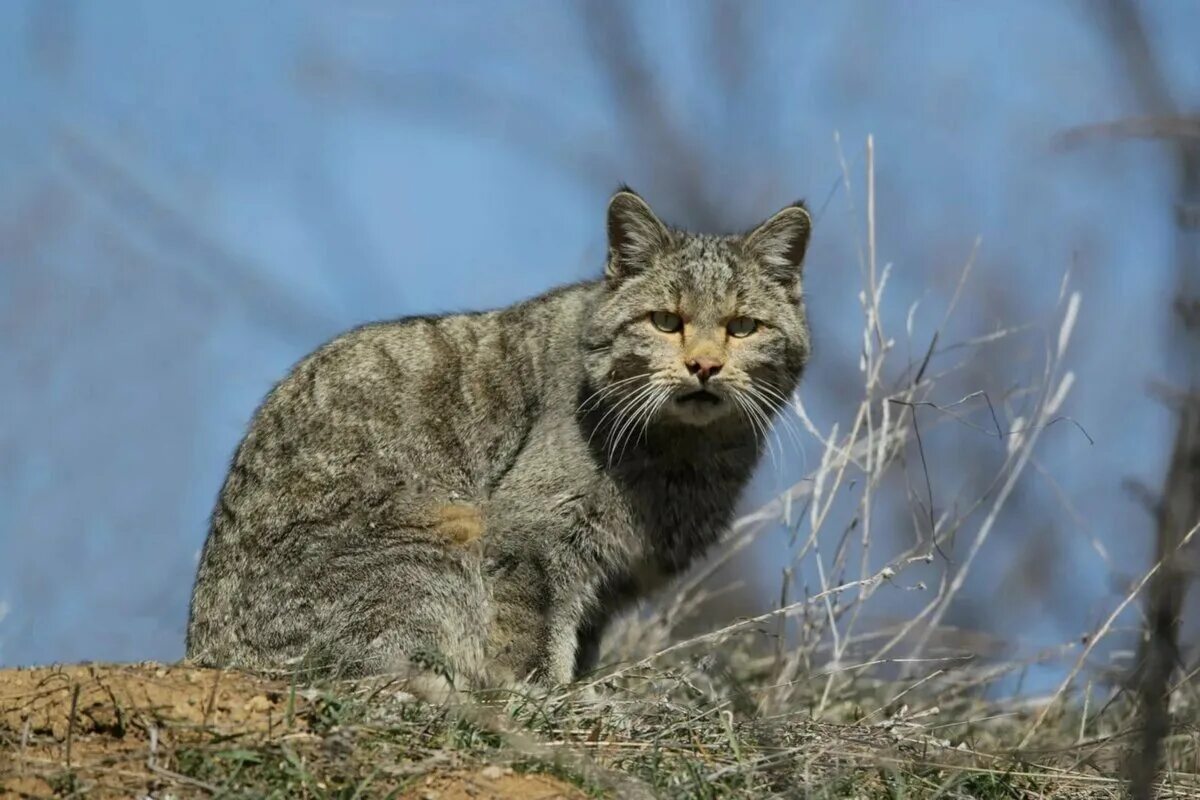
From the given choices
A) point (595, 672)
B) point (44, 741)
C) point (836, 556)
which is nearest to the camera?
point (44, 741)

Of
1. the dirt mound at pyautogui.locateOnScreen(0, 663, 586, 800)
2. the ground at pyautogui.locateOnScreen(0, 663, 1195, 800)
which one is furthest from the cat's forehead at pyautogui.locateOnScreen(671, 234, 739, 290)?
the dirt mound at pyautogui.locateOnScreen(0, 663, 586, 800)

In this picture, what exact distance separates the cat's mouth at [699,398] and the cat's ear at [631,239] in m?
0.69

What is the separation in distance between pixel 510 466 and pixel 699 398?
31.5 inches

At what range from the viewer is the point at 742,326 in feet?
19.5

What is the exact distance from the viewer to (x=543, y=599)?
18.1 feet

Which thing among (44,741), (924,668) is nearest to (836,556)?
(924,668)

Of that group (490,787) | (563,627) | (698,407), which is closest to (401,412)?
(563,627)

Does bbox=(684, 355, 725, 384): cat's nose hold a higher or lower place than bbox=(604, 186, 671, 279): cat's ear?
lower

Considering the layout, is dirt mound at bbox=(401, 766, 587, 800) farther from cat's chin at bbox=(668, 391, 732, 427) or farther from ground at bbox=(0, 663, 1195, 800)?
cat's chin at bbox=(668, 391, 732, 427)

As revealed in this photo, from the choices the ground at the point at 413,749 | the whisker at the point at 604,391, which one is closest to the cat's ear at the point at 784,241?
the whisker at the point at 604,391

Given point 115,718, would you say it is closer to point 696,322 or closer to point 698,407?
point 698,407

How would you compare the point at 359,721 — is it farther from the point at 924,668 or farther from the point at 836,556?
the point at 924,668

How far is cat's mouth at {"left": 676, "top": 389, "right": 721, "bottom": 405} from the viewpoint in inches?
225

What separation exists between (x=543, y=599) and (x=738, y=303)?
145 cm
